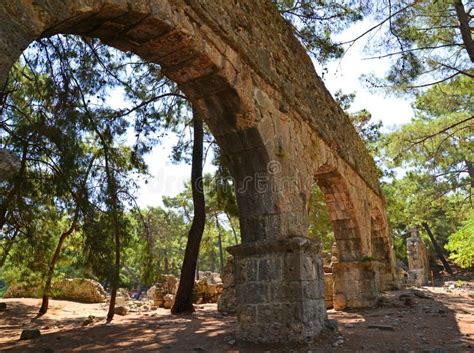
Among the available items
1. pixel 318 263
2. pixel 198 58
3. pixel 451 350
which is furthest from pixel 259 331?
pixel 198 58

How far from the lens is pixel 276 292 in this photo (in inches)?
189

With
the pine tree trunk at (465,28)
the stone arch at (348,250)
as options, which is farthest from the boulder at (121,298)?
the pine tree trunk at (465,28)

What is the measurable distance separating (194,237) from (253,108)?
5.44 metres

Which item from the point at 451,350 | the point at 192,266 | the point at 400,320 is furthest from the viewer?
the point at 192,266

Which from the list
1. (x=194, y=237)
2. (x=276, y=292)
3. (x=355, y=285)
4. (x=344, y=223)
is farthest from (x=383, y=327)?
(x=194, y=237)

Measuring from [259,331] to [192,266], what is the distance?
4958mm

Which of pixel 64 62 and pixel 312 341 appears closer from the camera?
pixel 312 341

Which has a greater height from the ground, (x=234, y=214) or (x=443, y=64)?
(x=443, y=64)

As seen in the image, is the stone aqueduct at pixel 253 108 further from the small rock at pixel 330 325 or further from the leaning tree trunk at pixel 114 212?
the leaning tree trunk at pixel 114 212

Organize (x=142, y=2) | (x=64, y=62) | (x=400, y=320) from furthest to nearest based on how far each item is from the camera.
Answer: (x=400, y=320), (x=64, y=62), (x=142, y=2)

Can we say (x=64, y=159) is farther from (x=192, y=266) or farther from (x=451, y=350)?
(x=451, y=350)

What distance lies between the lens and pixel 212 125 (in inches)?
201

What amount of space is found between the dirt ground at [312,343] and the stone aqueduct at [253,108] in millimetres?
467

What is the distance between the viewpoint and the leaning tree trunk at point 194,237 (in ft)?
31.1
